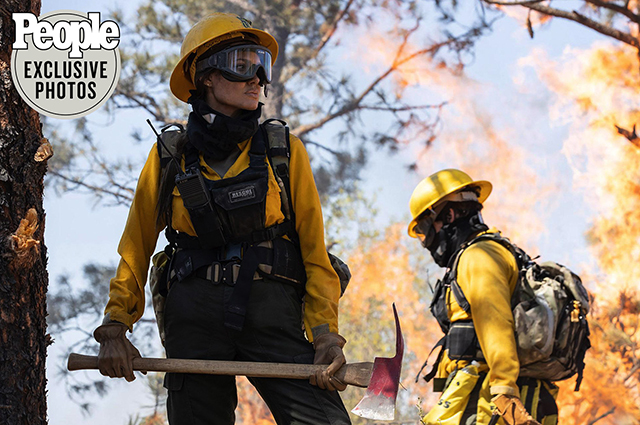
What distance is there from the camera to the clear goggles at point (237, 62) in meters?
2.92

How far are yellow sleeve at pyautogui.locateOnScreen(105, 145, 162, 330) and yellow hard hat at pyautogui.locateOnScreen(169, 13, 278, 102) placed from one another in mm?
361

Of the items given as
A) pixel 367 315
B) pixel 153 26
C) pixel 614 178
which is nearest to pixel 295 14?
pixel 153 26

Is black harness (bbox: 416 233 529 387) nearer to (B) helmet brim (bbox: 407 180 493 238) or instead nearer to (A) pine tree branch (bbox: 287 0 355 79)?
(B) helmet brim (bbox: 407 180 493 238)

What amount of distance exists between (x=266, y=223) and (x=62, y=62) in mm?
3574

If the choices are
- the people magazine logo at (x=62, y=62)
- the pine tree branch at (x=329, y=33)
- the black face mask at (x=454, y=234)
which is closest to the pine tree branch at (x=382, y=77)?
the pine tree branch at (x=329, y=33)

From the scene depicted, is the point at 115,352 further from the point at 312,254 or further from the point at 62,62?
the point at 62,62

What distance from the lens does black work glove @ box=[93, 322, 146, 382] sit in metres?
2.73

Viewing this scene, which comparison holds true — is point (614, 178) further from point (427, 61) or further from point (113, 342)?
point (113, 342)

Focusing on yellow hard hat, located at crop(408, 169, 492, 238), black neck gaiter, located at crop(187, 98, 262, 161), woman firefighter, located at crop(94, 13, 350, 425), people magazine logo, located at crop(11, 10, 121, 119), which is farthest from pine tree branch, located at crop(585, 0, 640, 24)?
black neck gaiter, located at crop(187, 98, 262, 161)

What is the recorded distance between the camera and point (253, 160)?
282 centimetres

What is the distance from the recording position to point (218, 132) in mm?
2826

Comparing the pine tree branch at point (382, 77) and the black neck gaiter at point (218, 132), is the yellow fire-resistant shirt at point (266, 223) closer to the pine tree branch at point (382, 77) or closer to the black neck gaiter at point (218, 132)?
the black neck gaiter at point (218, 132)

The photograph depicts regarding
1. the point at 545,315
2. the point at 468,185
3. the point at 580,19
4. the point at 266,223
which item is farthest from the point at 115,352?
the point at 580,19

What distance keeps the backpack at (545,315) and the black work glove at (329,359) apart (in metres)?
1.74
